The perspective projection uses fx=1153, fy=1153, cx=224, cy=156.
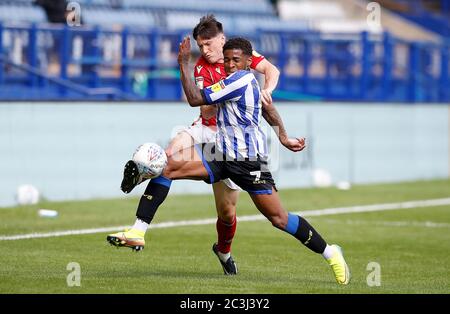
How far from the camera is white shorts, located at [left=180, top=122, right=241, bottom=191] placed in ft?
31.5

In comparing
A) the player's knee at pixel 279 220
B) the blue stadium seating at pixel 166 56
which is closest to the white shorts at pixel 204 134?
the player's knee at pixel 279 220

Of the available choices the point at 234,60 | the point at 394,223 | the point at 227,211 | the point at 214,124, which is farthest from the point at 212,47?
the point at 394,223

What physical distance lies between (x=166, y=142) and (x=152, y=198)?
8860 mm

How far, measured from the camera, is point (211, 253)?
37.9ft

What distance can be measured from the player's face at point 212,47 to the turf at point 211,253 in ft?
6.10

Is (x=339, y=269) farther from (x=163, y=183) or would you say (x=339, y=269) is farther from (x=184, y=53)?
(x=184, y=53)

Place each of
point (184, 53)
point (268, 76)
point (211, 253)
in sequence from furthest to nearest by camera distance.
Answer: point (211, 253)
point (268, 76)
point (184, 53)

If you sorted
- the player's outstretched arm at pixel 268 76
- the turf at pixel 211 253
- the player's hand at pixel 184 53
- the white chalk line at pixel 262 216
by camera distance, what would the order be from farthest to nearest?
the white chalk line at pixel 262 216, the player's outstretched arm at pixel 268 76, the turf at pixel 211 253, the player's hand at pixel 184 53

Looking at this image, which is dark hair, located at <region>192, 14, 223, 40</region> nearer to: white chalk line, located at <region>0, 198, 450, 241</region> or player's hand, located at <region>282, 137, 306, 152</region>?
player's hand, located at <region>282, 137, 306, 152</region>

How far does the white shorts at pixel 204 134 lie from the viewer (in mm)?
9609

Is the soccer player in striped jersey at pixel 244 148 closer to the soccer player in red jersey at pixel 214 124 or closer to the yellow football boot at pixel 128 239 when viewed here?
the soccer player in red jersey at pixel 214 124

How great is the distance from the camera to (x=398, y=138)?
22.2 metres
